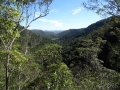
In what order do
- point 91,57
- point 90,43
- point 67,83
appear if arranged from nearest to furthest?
point 67,83 → point 91,57 → point 90,43

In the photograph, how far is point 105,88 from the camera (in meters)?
9.66

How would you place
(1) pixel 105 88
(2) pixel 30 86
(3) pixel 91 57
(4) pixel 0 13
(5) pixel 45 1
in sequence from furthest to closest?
(3) pixel 91 57 → (2) pixel 30 86 → (5) pixel 45 1 → (1) pixel 105 88 → (4) pixel 0 13

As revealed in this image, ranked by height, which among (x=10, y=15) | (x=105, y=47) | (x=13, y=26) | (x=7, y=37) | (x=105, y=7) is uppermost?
(x=105, y=7)

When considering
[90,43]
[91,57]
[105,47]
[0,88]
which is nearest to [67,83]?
[0,88]

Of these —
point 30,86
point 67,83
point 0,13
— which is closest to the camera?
point 67,83

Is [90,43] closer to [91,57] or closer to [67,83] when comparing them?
[91,57]

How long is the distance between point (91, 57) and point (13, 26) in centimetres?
2479

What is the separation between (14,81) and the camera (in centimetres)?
1473

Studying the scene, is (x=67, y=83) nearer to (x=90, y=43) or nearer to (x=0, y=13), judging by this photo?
(x=0, y=13)

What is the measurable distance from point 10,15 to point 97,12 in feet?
16.8

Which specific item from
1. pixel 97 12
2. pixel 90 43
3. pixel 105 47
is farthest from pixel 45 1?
pixel 105 47

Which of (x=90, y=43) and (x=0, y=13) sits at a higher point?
(x=0, y=13)

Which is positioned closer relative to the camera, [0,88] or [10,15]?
[10,15]

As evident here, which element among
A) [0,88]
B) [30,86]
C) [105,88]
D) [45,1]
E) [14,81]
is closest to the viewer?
[105,88]
